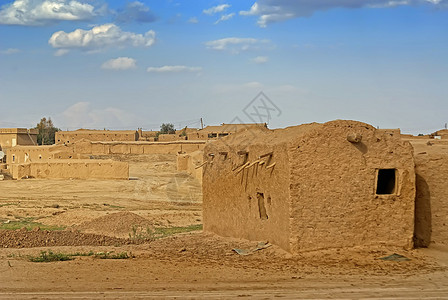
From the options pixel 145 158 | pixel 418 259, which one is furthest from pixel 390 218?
pixel 145 158

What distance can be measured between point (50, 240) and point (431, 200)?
30.5 ft

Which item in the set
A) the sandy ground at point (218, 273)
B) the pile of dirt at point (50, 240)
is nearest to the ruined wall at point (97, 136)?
the pile of dirt at point (50, 240)

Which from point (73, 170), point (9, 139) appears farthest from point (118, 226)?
point (9, 139)

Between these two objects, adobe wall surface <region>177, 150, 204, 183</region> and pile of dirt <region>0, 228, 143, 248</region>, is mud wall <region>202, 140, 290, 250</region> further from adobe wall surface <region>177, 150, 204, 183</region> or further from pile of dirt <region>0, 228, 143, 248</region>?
adobe wall surface <region>177, 150, 204, 183</region>

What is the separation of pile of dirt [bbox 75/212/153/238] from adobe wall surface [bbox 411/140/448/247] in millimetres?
8458

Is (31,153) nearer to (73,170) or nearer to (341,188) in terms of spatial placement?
(73,170)

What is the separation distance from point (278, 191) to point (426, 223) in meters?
3.18

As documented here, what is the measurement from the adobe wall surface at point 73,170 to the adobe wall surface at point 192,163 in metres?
4.25

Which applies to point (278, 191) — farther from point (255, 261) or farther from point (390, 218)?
point (390, 218)

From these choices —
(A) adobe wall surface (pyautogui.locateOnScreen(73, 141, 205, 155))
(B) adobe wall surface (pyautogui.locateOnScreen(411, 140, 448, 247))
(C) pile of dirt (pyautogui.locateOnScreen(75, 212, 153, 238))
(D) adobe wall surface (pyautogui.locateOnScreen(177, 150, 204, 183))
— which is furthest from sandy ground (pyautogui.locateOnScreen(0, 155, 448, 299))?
(A) adobe wall surface (pyautogui.locateOnScreen(73, 141, 205, 155))

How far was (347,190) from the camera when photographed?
11.4m

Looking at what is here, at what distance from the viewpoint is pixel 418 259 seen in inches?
431

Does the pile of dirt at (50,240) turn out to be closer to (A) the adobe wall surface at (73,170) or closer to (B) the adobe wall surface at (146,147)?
(A) the adobe wall surface at (73,170)

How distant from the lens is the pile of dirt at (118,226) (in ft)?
57.9
